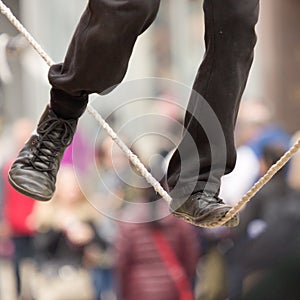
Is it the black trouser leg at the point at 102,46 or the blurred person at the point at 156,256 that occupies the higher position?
the black trouser leg at the point at 102,46

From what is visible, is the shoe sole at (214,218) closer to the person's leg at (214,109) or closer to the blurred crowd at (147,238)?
the person's leg at (214,109)

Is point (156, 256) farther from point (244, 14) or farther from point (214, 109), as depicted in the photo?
point (244, 14)

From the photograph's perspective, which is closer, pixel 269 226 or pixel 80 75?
pixel 80 75

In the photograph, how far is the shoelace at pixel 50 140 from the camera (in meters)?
5.31

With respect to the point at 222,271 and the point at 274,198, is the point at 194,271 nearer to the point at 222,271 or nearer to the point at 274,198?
the point at 222,271

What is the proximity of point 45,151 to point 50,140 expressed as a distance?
6 cm

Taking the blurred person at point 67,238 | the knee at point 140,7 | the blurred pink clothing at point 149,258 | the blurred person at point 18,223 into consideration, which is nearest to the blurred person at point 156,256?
the blurred pink clothing at point 149,258

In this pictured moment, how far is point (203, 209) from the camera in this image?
16.6ft

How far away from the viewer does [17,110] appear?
615 inches

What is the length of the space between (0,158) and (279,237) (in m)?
3.77

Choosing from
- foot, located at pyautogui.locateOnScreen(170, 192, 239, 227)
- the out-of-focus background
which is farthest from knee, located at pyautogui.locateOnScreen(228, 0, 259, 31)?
the out-of-focus background

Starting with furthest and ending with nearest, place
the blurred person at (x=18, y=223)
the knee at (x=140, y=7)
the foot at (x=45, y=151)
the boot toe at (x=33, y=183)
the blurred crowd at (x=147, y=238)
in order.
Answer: the blurred person at (x=18, y=223), the blurred crowd at (x=147, y=238), the foot at (x=45, y=151), the boot toe at (x=33, y=183), the knee at (x=140, y=7)

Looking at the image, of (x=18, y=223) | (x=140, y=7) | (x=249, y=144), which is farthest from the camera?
(x=18, y=223)

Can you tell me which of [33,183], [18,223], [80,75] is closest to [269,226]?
[33,183]
